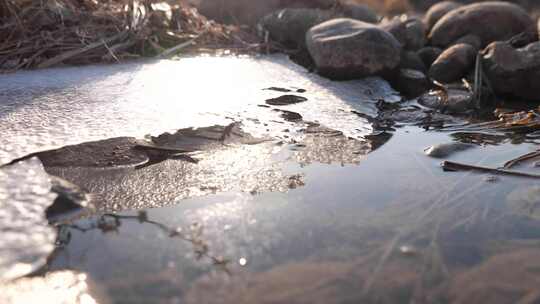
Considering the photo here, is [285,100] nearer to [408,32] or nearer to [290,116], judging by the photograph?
[290,116]

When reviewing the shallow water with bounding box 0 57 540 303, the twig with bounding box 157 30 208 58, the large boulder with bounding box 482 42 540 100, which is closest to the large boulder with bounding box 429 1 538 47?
the large boulder with bounding box 482 42 540 100

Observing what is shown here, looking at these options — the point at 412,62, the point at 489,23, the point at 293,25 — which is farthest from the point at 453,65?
the point at 293,25

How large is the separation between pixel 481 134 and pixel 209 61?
1852mm

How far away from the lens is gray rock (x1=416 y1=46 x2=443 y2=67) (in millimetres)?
3631

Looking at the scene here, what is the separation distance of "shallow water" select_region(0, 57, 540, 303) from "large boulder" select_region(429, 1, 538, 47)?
1893 mm

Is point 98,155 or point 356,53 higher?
point 356,53

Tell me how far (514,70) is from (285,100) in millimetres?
1436

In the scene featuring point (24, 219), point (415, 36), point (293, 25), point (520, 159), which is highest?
point (293, 25)

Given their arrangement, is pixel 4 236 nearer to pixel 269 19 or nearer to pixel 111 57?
pixel 111 57

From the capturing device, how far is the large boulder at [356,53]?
297 cm

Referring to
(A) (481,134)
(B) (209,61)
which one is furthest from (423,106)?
(B) (209,61)

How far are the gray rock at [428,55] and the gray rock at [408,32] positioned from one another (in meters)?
0.14

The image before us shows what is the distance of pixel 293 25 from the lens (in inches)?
152

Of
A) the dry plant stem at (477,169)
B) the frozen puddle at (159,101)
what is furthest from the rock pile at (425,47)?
the dry plant stem at (477,169)
